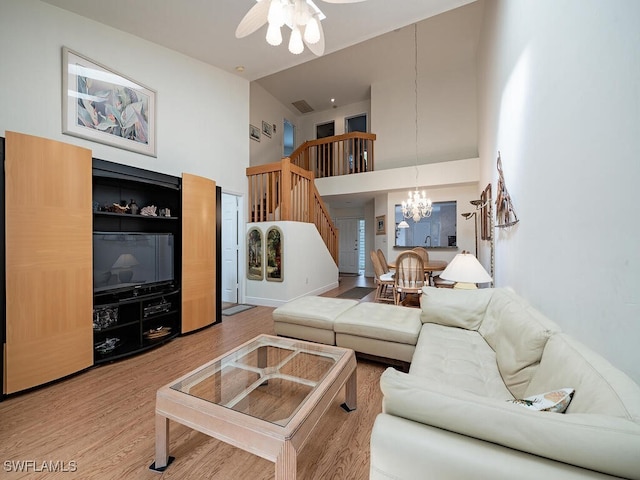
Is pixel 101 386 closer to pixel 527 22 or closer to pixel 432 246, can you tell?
pixel 527 22

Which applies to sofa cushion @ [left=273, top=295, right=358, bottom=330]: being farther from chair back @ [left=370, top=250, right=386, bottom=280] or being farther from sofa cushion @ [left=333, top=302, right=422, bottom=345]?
chair back @ [left=370, top=250, right=386, bottom=280]

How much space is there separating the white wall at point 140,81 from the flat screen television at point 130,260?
1.04 m

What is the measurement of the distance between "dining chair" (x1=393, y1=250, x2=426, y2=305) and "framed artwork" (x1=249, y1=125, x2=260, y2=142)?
4919 millimetres

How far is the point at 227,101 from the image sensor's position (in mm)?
4773

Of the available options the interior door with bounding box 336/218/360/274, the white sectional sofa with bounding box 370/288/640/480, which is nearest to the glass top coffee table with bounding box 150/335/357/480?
Answer: the white sectional sofa with bounding box 370/288/640/480

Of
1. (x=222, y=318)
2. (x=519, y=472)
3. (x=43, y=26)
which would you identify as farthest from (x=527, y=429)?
(x=43, y=26)

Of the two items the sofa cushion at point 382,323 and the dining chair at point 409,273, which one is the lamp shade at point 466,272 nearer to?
the sofa cushion at point 382,323

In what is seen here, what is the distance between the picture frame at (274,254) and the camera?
4945 millimetres

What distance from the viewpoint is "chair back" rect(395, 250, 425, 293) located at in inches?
161

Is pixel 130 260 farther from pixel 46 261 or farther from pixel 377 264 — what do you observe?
pixel 377 264

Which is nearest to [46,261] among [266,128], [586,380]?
[586,380]

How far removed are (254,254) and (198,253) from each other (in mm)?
1575

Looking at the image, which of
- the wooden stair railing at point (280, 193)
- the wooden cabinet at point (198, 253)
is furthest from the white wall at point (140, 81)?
the wooden cabinet at point (198, 253)

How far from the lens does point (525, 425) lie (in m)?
0.73
